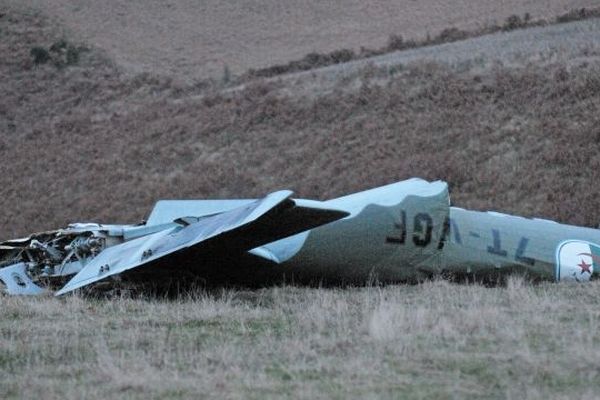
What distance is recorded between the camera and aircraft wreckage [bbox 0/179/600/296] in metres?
11.4

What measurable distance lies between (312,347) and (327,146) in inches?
1078

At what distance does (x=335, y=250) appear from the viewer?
12102 millimetres

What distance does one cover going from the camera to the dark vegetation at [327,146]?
2752 cm

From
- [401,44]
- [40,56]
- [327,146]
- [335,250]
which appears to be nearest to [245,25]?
[40,56]

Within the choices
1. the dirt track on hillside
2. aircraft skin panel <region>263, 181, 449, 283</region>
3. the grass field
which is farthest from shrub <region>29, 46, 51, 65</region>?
the grass field

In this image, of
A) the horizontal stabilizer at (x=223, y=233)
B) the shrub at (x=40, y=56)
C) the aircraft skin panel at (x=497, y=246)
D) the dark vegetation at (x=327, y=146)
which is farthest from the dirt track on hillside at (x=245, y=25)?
the horizontal stabilizer at (x=223, y=233)

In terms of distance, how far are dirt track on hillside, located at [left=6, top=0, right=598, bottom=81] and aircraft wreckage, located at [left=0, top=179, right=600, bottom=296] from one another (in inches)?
1516

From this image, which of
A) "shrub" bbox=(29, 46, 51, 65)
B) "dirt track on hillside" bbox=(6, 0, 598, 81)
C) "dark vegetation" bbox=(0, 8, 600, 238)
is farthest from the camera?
"shrub" bbox=(29, 46, 51, 65)

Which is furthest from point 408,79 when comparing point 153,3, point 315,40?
point 153,3

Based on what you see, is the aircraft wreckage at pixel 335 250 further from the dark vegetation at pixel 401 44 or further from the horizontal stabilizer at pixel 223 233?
the dark vegetation at pixel 401 44

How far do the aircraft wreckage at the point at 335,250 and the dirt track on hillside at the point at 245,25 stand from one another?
126ft

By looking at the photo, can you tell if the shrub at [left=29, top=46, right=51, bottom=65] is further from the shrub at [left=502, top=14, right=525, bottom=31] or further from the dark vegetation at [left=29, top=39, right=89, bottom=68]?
the shrub at [left=502, top=14, right=525, bottom=31]

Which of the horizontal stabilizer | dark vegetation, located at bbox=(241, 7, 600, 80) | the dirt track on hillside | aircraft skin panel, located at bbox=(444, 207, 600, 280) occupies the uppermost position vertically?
the dirt track on hillside

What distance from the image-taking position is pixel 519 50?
37625 mm
